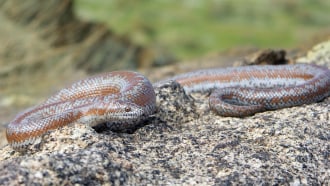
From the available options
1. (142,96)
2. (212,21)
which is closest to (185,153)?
(142,96)

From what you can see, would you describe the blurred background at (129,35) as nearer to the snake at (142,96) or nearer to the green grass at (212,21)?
the green grass at (212,21)

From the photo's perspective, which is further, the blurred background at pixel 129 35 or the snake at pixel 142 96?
the blurred background at pixel 129 35

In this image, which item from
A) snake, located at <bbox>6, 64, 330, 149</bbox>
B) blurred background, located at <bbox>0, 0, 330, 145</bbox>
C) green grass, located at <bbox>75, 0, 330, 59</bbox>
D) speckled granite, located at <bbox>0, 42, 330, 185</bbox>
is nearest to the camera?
speckled granite, located at <bbox>0, 42, 330, 185</bbox>

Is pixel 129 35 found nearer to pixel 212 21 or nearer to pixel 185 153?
pixel 212 21

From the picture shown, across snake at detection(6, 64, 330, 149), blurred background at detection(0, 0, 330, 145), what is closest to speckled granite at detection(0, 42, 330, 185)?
snake at detection(6, 64, 330, 149)

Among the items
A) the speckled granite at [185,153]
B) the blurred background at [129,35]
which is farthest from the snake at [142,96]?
the blurred background at [129,35]

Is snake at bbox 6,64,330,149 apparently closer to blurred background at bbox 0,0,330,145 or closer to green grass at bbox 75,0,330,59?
blurred background at bbox 0,0,330,145

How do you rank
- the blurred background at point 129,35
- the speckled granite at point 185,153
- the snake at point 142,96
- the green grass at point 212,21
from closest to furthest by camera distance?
the speckled granite at point 185,153 < the snake at point 142,96 < the blurred background at point 129,35 < the green grass at point 212,21
